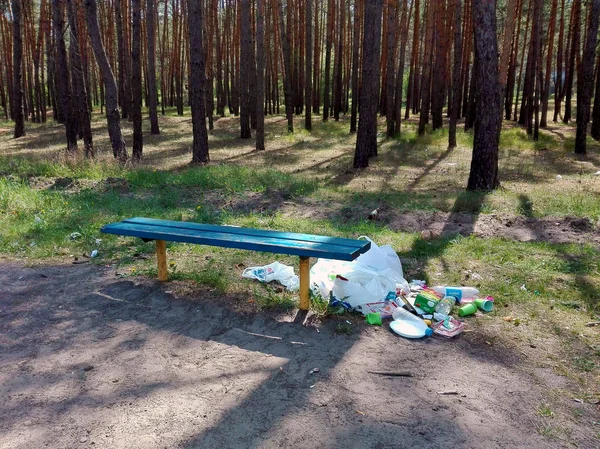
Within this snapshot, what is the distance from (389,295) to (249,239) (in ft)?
3.72

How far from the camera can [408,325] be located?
3625 millimetres

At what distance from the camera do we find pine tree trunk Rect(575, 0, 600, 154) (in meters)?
12.1

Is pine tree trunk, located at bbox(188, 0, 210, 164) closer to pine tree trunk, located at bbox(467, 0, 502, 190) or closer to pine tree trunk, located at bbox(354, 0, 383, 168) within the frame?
pine tree trunk, located at bbox(354, 0, 383, 168)

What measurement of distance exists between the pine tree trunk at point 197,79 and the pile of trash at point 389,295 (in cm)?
776

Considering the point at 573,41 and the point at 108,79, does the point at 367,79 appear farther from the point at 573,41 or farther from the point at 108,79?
the point at 573,41

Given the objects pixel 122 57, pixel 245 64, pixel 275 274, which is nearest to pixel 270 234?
pixel 275 274

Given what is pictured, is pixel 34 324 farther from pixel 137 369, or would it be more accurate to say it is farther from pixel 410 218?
pixel 410 218

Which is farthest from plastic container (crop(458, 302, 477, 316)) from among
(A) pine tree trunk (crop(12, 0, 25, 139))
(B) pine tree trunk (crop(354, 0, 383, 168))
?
(A) pine tree trunk (crop(12, 0, 25, 139))

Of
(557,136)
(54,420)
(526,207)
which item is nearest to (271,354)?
(54,420)

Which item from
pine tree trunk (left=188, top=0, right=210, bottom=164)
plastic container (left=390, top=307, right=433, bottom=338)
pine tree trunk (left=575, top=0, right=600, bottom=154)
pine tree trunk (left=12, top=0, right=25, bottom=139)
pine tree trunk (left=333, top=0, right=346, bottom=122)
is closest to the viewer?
plastic container (left=390, top=307, right=433, bottom=338)

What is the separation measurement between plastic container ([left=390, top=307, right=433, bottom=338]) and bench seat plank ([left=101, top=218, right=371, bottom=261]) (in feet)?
1.75

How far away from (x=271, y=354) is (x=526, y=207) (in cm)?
545

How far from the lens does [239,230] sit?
4.28m

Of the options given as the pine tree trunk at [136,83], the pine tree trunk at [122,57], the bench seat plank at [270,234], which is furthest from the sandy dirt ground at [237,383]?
the pine tree trunk at [122,57]
